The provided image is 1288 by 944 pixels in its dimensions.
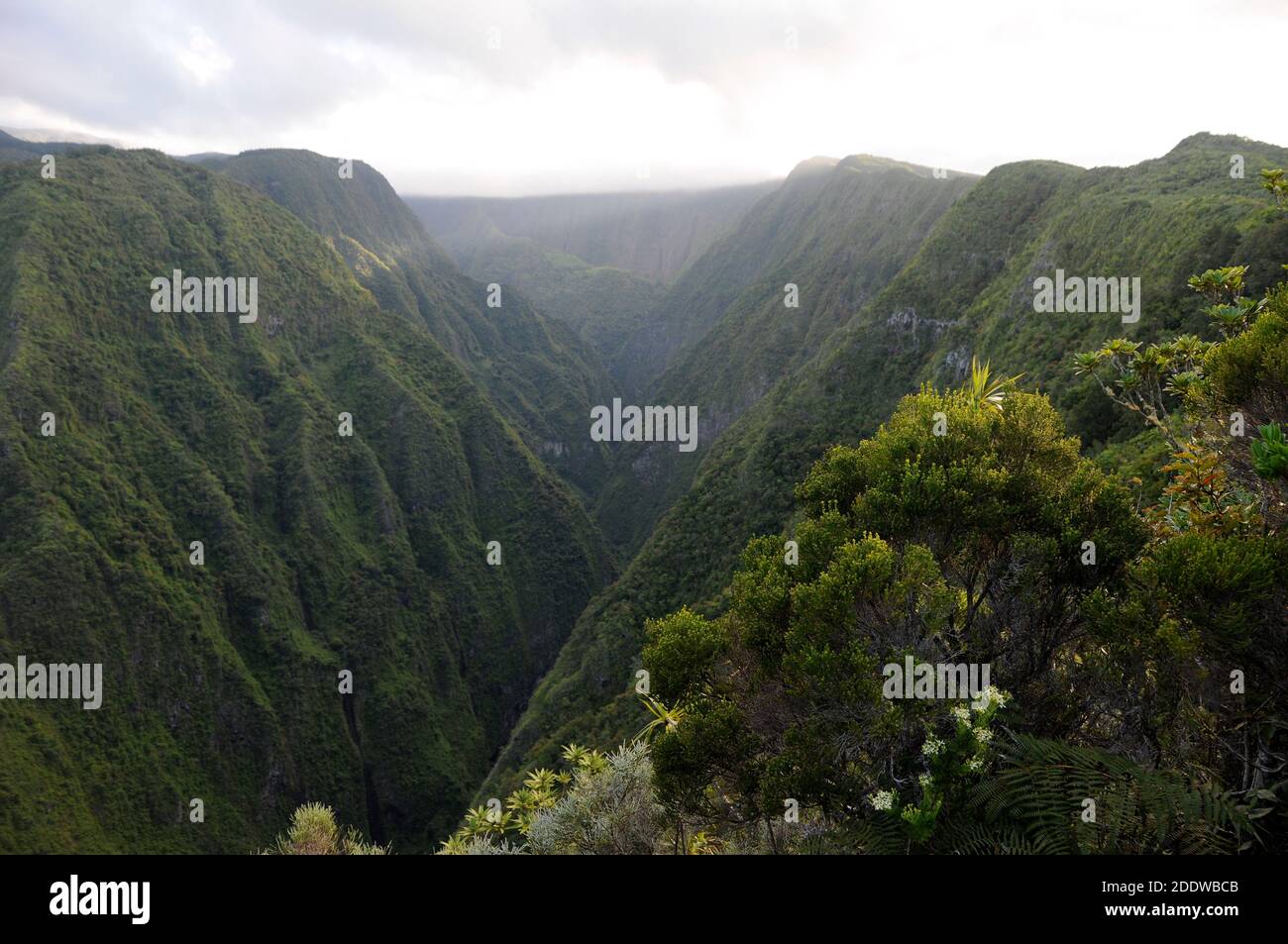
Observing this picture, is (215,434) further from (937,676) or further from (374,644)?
(937,676)

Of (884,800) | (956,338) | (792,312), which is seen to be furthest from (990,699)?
(792,312)

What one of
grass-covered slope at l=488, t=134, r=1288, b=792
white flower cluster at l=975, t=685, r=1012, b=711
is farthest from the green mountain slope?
white flower cluster at l=975, t=685, r=1012, b=711

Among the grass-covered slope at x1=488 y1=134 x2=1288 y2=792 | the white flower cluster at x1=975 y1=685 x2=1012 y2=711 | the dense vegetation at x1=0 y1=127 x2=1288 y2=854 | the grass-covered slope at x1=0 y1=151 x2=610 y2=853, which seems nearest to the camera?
the white flower cluster at x1=975 y1=685 x2=1012 y2=711

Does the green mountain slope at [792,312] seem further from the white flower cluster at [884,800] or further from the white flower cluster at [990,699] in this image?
the white flower cluster at [884,800]

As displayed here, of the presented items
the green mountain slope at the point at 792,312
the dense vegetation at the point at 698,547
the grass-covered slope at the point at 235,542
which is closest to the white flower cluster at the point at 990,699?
the dense vegetation at the point at 698,547

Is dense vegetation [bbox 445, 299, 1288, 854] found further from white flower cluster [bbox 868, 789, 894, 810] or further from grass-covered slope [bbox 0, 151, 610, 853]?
grass-covered slope [bbox 0, 151, 610, 853]

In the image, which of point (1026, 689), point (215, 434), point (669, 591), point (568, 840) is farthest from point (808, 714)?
point (215, 434)

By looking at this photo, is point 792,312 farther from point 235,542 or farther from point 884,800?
point 884,800
